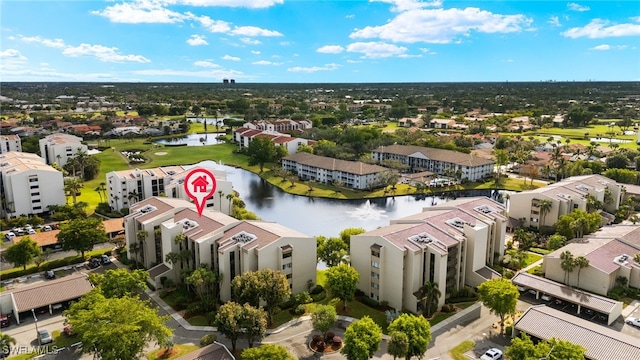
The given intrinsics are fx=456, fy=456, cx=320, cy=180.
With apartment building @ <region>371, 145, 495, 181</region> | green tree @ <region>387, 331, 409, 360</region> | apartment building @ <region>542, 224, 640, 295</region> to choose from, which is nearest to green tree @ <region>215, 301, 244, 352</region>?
green tree @ <region>387, 331, 409, 360</region>

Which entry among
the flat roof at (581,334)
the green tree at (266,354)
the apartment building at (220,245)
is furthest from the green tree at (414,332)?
the apartment building at (220,245)

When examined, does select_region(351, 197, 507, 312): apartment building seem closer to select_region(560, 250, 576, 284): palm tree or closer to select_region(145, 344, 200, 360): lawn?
select_region(560, 250, 576, 284): palm tree

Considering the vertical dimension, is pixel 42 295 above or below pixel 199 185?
below

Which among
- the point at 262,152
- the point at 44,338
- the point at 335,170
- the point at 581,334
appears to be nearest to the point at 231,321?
the point at 44,338

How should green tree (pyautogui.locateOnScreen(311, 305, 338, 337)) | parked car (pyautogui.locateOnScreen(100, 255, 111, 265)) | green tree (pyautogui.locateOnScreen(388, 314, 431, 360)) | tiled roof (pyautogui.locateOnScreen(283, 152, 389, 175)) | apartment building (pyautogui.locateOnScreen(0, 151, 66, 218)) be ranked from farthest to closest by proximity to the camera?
tiled roof (pyautogui.locateOnScreen(283, 152, 389, 175)) → apartment building (pyautogui.locateOnScreen(0, 151, 66, 218)) → parked car (pyautogui.locateOnScreen(100, 255, 111, 265)) → green tree (pyautogui.locateOnScreen(311, 305, 338, 337)) → green tree (pyautogui.locateOnScreen(388, 314, 431, 360))

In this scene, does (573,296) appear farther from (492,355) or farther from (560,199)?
(560,199)

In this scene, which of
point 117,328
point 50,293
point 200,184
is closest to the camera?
point 117,328
